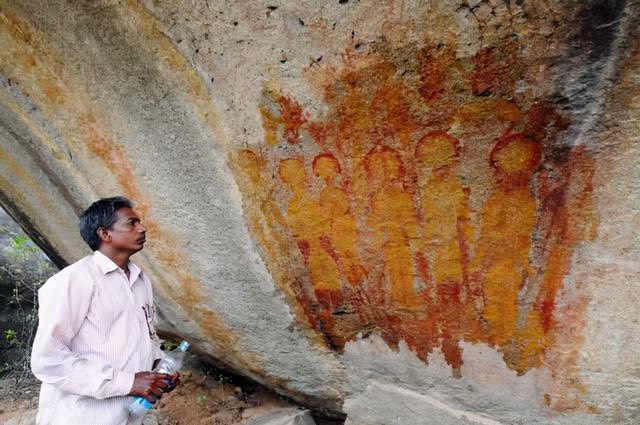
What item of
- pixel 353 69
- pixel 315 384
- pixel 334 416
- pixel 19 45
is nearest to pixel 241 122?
pixel 353 69

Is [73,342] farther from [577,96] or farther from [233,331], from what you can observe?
[577,96]

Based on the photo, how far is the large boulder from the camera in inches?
56.5

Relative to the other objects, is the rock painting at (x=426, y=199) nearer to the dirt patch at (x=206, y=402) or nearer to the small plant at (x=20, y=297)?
the dirt patch at (x=206, y=402)

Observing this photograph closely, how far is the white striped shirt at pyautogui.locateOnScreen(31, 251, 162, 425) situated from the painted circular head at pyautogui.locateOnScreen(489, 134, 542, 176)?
4.11 ft

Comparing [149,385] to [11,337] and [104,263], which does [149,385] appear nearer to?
[104,263]

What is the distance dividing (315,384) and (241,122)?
1.27 meters

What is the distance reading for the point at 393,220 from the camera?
1761 millimetres

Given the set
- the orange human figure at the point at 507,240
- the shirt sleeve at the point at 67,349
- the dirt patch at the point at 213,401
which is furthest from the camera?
the dirt patch at the point at 213,401

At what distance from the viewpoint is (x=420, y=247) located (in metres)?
1.76

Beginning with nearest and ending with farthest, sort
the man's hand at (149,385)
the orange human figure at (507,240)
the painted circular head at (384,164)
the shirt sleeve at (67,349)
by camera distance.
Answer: the shirt sleeve at (67,349)
the man's hand at (149,385)
the orange human figure at (507,240)
the painted circular head at (384,164)

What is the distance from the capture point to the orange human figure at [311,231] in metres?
1.84

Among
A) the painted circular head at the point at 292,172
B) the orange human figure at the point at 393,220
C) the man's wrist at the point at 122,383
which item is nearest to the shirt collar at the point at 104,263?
the man's wrist at the point at 122,383

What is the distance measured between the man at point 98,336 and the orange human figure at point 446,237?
38.1 inches

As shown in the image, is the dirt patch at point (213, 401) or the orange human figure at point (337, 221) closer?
the orange human figure at point (337, 221)
